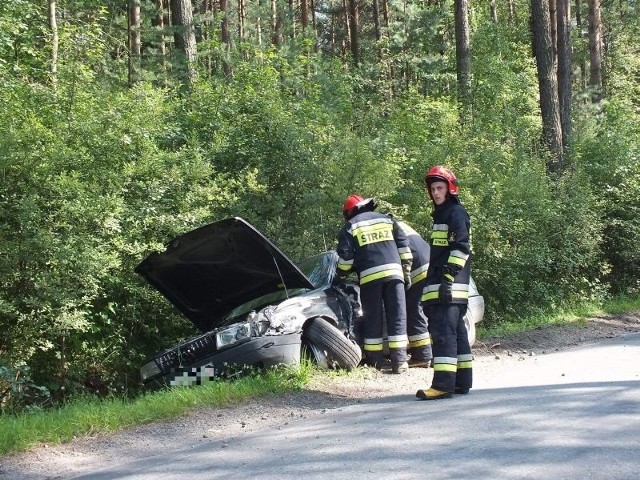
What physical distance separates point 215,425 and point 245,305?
2797mm

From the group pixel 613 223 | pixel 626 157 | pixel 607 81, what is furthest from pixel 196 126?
pixel 607 81

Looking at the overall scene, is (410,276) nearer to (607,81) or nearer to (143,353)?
(143,353)

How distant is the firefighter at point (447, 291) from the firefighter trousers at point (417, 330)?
1.66 metres

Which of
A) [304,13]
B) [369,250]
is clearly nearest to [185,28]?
[369,250]

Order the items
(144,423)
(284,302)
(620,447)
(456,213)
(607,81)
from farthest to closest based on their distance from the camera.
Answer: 1. (607,81)
2. (284,302)
3. (456,213)
4. (144,423)
5. (620,447)

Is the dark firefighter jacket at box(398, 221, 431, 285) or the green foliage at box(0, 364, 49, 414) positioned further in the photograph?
the dark firefighter jacket at box(398, 221, 431, 285)

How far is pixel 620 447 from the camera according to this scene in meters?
4.54

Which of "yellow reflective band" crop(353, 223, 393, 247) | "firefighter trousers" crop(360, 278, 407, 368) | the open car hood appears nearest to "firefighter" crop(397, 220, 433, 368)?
"yellow reflective band" crop(353, 223, 393, 247)

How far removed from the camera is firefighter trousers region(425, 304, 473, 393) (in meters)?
6.73

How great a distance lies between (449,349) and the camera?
22.3 ft

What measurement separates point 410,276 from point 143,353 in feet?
13.2

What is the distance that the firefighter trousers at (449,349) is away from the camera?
6734mm

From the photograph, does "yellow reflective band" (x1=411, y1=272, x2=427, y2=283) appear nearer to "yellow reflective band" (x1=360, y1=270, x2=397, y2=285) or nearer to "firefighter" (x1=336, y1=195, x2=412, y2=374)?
"firefighter" (x1=336, y1=195, x2=412, y2=374)

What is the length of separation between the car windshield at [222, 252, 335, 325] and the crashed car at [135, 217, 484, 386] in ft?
0.05
